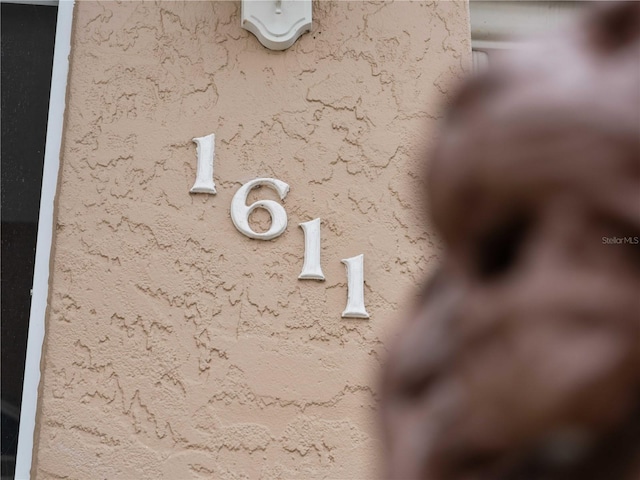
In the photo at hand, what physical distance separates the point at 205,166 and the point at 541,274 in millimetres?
3127

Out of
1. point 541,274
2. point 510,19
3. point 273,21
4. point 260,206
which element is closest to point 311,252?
point 260,206

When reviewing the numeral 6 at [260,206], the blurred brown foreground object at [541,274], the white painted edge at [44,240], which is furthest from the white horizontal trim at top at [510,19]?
the blurred brown foreground object at [541,274]

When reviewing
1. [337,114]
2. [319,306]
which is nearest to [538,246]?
[319,306]

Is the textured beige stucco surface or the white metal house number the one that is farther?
the white metal house number

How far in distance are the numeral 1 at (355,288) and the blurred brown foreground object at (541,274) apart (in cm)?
281

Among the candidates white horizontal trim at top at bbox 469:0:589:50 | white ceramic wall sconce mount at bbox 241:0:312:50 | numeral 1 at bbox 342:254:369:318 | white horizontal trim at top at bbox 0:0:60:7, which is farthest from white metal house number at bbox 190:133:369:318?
white horizontal trim at top at bbox 469:0:589:50

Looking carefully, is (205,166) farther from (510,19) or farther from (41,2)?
(510,19)

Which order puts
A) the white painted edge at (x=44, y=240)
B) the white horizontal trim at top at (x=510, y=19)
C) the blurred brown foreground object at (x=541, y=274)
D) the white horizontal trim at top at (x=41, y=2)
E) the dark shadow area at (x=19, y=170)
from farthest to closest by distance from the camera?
the white horizontal trim at top at (x=510, y=19)
the white horizontal trim at top at (x=41, y=2)
the dark shadow area at (x=19, y=170)
the white painted edge at (x=44, y=240)
the blurred brown foreground object at (x=541, y=274)

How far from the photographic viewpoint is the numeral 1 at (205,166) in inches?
152

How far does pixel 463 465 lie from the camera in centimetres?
90

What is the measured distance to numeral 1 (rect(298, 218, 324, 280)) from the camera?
12.5ft

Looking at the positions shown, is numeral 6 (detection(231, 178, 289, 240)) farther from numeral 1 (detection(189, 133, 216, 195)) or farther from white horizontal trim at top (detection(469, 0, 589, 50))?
white horizontal trim at top (detection(469, 0, 589, 50))

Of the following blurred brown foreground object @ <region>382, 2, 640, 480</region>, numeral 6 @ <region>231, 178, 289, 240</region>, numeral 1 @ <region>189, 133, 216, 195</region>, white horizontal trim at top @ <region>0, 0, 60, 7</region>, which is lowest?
blurred brown foreground object @ <region>382, 2, 640, 480</region>

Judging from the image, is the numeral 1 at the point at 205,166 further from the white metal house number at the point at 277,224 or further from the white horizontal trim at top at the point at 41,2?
the white horizontal trim at top at the point at 41,2
